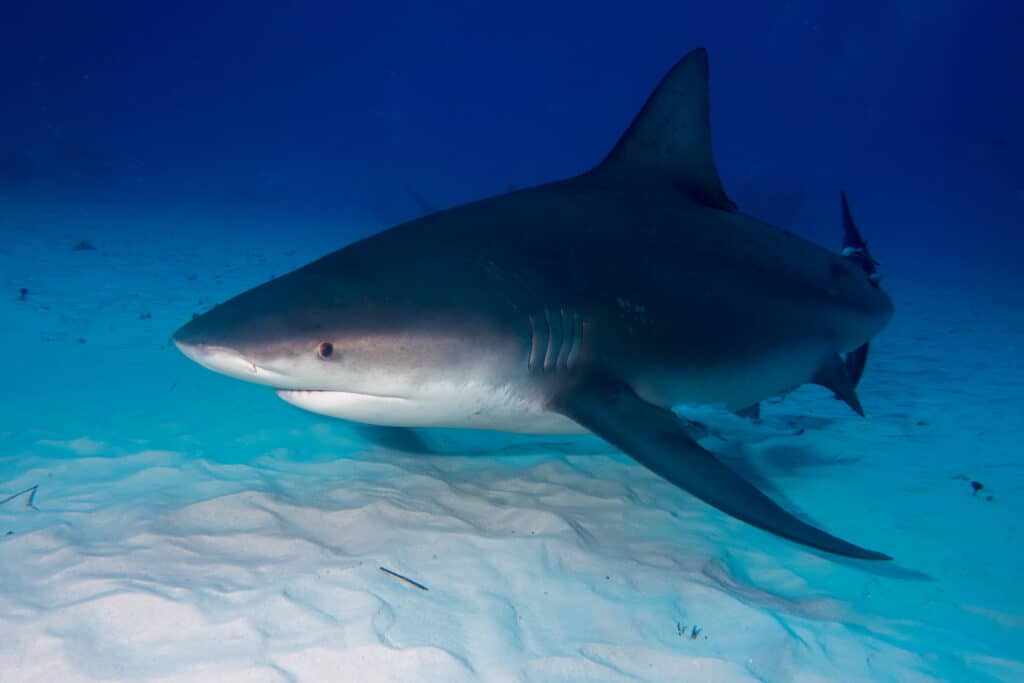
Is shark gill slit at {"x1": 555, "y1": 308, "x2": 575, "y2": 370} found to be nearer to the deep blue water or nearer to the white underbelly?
the white underbelly

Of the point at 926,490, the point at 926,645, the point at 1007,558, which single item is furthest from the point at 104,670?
the point at 926,490

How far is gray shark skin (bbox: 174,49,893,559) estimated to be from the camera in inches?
84.4

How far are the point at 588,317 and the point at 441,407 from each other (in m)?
0.88

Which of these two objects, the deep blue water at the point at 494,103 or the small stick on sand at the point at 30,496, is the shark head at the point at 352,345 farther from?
the deep blue water at the point at 494,103

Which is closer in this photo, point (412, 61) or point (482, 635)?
point (482, 635)

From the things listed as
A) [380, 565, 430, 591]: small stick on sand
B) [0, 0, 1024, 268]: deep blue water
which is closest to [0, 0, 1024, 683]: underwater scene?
[380, 565, 430, 591]: small stick on sand

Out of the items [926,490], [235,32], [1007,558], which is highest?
[235,32]

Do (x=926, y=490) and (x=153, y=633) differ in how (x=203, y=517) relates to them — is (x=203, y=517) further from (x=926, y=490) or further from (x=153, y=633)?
(x=926, y=490)

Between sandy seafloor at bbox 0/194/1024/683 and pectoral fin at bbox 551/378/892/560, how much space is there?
1.60ft

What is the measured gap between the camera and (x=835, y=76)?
103188 mm

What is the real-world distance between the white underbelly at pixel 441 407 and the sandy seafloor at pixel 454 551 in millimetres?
548

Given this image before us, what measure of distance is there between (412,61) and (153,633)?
138799 mm

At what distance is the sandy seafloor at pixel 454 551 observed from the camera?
189 centimetres

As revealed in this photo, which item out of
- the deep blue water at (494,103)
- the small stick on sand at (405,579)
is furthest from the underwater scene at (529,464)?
the deep blue water at (494,103)
